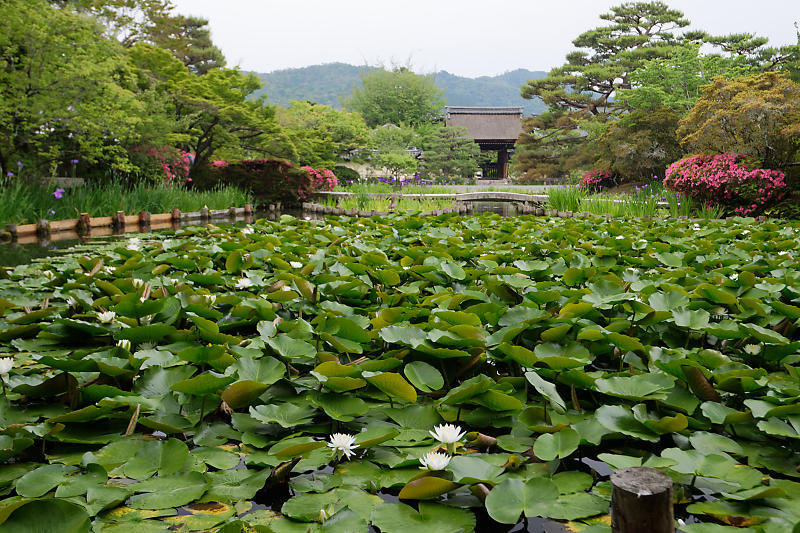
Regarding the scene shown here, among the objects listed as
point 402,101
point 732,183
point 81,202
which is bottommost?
point 81,202

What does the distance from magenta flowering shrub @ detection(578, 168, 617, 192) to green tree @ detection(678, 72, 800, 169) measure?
6.17m

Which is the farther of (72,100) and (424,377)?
(72,100)

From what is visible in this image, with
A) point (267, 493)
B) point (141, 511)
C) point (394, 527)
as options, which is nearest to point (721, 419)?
point (394, 527)

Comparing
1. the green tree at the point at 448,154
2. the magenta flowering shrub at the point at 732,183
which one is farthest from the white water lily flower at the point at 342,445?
the green tree at the point at 448,154

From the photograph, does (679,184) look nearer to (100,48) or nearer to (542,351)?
(542,351)

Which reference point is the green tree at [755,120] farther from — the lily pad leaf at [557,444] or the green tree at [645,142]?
the lily pad leaf at [557,444]

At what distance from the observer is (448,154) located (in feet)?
59.9

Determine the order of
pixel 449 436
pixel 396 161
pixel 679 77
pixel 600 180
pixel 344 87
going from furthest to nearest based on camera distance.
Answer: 1. pixel 344 87
2. pixel 396 161
3. pixel 600 180
4. pixel 679 77
5. pixel 449 436

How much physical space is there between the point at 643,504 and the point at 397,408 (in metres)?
0.69

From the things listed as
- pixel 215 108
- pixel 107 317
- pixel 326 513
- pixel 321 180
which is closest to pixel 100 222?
pixel 215 108

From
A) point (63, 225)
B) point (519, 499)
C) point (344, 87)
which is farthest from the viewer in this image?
point (344, 87)

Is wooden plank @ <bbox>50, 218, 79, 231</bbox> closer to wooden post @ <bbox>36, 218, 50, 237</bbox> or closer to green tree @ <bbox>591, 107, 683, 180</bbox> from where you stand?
wooden post @ <bbox>36, 218, 50, 237</bbox>

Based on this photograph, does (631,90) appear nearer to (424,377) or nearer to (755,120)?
(755,120)

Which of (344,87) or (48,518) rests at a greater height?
(344,87)
